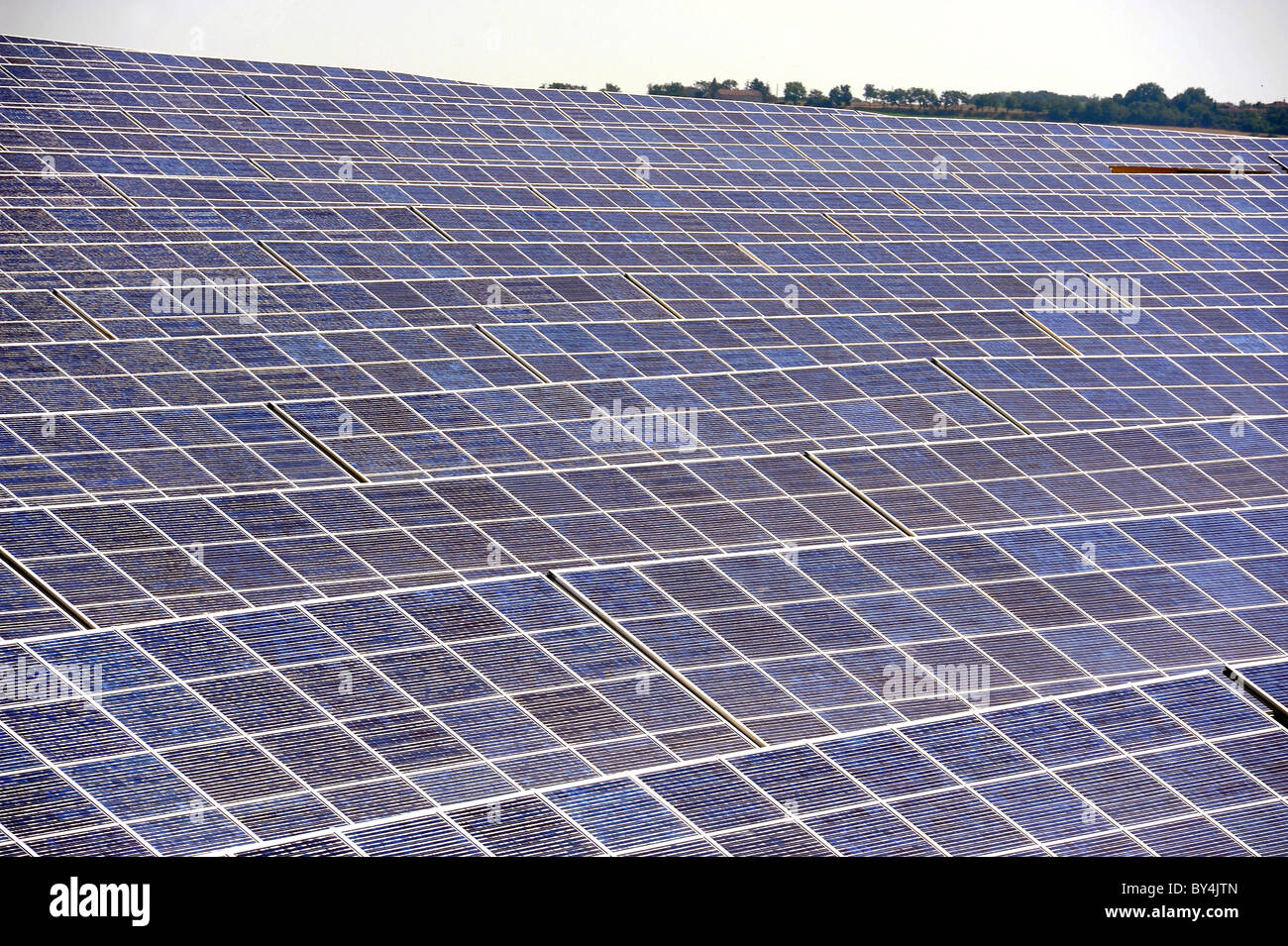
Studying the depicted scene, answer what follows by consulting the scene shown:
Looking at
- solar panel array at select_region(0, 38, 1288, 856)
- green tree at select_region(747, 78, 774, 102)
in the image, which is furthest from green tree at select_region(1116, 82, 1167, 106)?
solar panel array at select_region(0, 38, 1288, 856)

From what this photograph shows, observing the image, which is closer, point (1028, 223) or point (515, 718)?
point (515, 718)

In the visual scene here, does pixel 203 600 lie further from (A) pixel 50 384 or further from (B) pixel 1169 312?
(B) pixel 1169 312

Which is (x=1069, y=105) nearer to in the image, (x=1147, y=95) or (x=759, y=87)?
(x=1147, y=95)

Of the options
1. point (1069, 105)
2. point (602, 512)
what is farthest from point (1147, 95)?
point (602, 512)

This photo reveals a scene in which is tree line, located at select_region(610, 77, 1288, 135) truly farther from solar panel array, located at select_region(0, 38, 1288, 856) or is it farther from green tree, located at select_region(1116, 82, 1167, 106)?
solar panel array, located at select_region(0, 38, 1288, 856)

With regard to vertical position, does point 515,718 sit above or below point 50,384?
below

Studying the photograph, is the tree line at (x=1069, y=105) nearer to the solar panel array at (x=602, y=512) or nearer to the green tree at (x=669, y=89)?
the green tree at (x=669, y=89)
